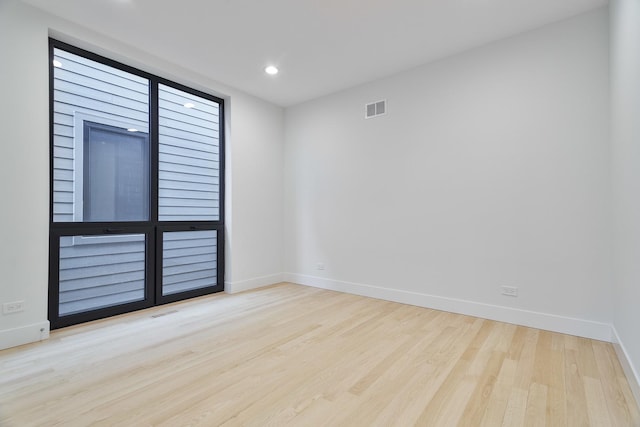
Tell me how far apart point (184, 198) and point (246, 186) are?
89cm

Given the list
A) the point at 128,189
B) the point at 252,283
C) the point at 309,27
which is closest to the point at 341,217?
the point at 252,283

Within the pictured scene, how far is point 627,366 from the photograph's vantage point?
1.94 metres

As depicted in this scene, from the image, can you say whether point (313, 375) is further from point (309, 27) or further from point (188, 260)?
point (309, 27)

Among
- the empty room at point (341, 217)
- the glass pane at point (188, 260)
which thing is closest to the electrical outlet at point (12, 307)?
the empty room at point (341, 217)

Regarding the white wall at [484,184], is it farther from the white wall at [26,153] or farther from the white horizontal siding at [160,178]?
the white wall at [26,153]

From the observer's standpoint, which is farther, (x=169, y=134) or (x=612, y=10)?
(x=169, y=134)

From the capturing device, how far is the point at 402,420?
5.15ft

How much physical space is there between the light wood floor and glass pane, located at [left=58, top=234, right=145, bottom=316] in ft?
0.99

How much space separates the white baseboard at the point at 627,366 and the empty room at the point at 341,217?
18 mm

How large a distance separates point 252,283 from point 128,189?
208cm

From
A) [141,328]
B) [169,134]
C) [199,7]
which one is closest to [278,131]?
[169,134]

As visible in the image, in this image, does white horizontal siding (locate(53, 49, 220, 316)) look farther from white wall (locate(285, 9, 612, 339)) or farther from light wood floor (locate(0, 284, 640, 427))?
white wall (locate(285, 9, 612, 339))

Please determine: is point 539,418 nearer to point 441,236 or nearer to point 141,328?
point 441,236

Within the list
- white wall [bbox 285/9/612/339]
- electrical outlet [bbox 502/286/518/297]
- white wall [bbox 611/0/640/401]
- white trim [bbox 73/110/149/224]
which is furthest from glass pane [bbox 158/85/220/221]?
white wall [bbox 611/0/640/401]
